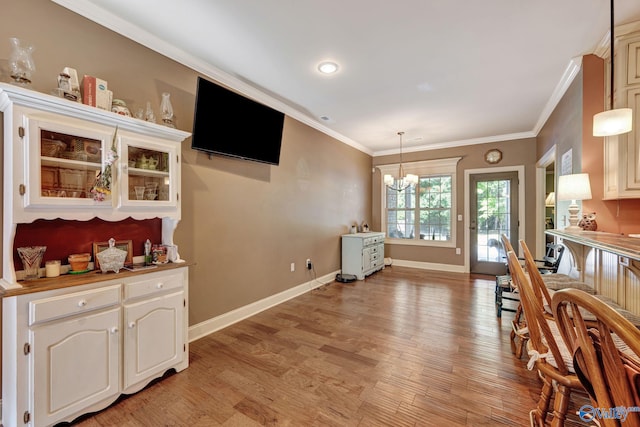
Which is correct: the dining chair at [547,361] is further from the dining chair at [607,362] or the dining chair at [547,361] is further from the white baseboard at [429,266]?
the white baseboard at [429,266]

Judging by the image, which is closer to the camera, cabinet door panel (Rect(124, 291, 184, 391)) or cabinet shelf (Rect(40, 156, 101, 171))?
cabinet shelf (Rect(40, 156, 101, 171))

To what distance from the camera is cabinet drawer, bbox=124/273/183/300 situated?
181 centimetres

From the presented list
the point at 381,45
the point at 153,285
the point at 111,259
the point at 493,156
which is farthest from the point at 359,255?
the point at 111,259

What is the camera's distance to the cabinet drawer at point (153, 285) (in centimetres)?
181

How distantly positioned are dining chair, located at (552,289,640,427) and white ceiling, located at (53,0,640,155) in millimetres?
2081

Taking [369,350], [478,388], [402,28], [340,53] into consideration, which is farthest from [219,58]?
[478,388]

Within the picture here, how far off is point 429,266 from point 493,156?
8.36 ft

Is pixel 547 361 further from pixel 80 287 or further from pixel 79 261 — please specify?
pixel 79 261

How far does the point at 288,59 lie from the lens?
2.55 metres

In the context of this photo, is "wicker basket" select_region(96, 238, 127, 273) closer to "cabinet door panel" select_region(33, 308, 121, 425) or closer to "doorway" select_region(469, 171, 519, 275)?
"cabinet door panel" select_region(33, 308, 121, 425)

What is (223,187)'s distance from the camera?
2.90 metres

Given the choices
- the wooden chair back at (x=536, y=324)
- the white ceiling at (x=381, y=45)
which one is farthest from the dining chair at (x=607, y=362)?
the white ceiling at (x=381, y=45)

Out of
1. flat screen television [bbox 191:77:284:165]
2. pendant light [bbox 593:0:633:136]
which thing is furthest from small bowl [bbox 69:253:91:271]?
pendant light [bbox 593:0:633:136]

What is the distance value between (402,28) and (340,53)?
0.57m
